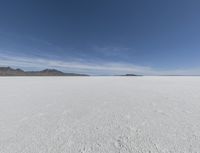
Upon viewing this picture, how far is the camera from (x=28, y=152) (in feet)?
5.26

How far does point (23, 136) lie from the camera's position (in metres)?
2.00

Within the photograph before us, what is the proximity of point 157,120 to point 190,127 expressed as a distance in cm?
60

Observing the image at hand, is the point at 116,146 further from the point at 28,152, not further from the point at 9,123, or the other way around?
the point at 9,123

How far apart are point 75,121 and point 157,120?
1897 millimetres

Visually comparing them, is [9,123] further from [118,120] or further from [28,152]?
[118,120]

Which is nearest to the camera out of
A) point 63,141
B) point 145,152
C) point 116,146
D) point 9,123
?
point 145,152

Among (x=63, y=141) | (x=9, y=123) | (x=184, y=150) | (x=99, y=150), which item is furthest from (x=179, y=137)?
(x=9, y=123)

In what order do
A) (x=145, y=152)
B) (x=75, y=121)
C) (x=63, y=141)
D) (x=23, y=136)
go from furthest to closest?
(x=75, y=121) < (x=23, y=136) < (x=63, y=141) < (x=145, y=152)

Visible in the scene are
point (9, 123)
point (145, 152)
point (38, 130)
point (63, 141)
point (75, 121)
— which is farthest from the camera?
point (75, 121)

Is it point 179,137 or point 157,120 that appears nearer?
point 179,137

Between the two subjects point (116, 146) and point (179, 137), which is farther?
point (179, 137)

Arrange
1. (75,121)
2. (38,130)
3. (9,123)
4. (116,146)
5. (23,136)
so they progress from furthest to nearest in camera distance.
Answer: (75,121) → (9,123) → (38,130) → (23,136) → (116,146)

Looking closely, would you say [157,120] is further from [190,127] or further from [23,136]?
[23,136]

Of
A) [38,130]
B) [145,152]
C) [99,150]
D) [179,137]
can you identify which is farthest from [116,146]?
[38,130]
